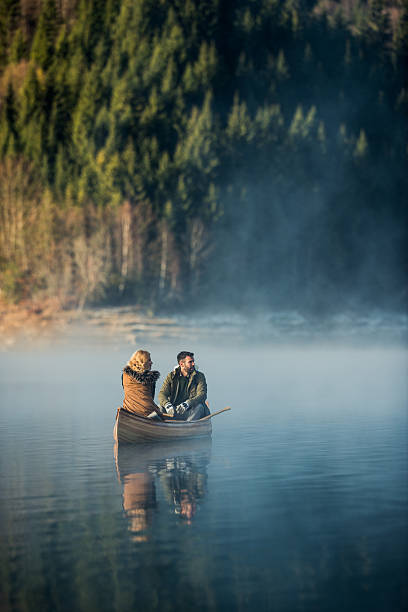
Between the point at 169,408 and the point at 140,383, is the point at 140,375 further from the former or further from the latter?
the point at 169,408

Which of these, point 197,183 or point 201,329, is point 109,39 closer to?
point 197,183

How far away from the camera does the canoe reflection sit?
13023 millimetres

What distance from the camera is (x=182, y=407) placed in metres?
20.4

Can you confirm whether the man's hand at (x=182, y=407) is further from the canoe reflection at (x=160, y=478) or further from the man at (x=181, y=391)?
the canoe reflection at (x=160, y=478)

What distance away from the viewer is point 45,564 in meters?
10.4

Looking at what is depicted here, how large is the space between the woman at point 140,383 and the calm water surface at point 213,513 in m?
0.89

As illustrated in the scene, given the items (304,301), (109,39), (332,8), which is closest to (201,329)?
(304,301)

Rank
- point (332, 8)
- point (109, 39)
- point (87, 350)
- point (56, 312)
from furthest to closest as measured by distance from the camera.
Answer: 1. point (332, 8)
2. point (109, 39)
3. point (56, 312)
4. point (87, 350)

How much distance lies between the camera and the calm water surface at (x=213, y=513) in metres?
9.38

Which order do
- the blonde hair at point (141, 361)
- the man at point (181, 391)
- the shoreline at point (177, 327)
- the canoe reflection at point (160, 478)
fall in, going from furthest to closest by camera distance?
the shoreline at point (177, 327)
the man at point (181, 391)
the blonde hair at point (141, 361)
the canoe reflection at point (160, 478)

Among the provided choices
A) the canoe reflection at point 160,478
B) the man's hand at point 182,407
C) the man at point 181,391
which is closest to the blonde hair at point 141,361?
the man at point 181,391

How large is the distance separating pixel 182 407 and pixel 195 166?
5046 cm

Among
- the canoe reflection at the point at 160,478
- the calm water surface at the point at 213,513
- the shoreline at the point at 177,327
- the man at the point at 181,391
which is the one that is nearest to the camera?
the calm water surface at the point at 213,513

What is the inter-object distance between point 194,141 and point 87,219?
370 inches
